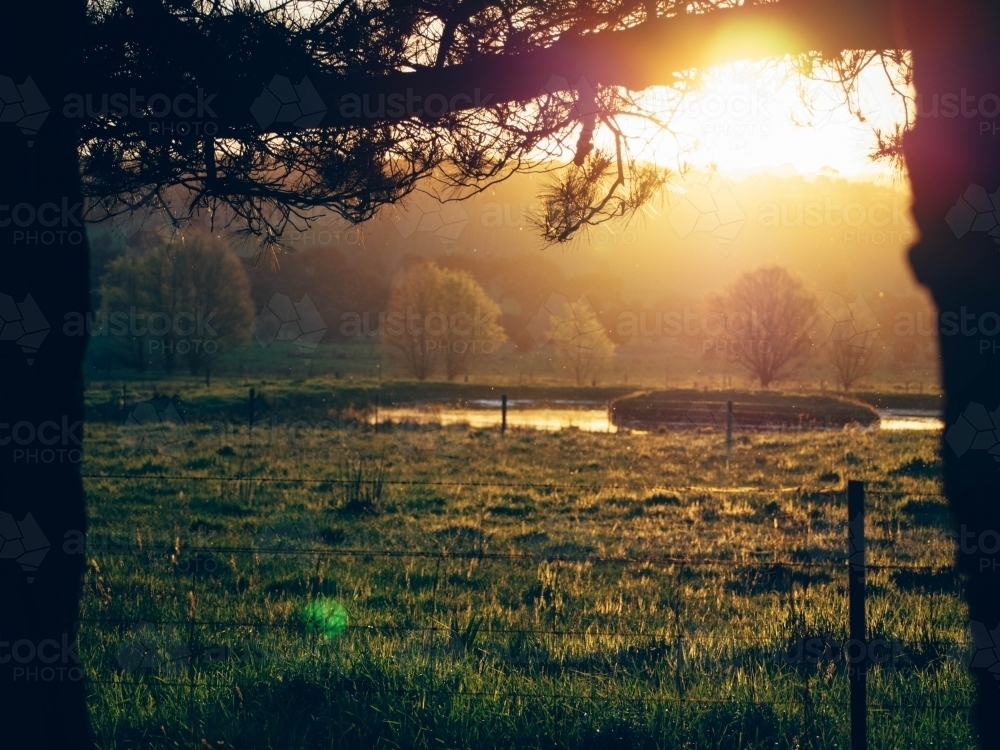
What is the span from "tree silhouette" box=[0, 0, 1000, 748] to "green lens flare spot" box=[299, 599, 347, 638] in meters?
1.91

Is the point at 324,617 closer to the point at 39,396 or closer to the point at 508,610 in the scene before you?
the point at 508,610

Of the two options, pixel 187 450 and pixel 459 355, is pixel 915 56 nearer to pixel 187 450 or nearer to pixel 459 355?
pixel 187 450

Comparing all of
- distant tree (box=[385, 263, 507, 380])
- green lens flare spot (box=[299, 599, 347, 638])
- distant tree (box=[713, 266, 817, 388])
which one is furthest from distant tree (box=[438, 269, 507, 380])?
green lens flare spot (box=[299, 599, 347, 638])

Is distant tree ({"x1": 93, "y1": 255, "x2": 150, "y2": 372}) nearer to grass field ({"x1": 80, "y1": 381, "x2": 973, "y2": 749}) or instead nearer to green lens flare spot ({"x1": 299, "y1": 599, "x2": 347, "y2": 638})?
grass field ({"x1": 80, "y1": 381, "x2": 973, "y2": 749})

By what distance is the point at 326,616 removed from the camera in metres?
5.82

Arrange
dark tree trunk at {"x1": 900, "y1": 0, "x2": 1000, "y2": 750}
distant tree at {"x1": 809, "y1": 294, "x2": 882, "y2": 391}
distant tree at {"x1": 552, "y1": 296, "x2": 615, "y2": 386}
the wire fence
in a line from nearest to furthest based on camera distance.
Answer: dark tree trunk at {"x1": 900, "y1": 0, "x2": 1000, "y2": 750}
the wire fence
distant tree at {"x1": 809, "y1": 294, "x2": 882, "y2": 391}
distant tree at {"x1": 552, "y1": 296, "x2": 615, "y2": 386}

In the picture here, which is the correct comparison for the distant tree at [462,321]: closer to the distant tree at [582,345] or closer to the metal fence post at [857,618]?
the distant tree at [582,345]

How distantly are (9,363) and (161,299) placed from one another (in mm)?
44460

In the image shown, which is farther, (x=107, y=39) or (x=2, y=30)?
(x=107, y=39)

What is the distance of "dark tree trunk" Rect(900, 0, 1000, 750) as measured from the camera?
9.98ft

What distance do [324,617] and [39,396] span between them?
2906 mm

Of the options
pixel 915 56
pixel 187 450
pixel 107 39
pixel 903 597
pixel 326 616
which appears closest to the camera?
pixel 915 56

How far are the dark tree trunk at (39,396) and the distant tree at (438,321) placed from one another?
1858 inches

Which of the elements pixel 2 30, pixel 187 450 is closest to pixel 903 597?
pixel 2 30
